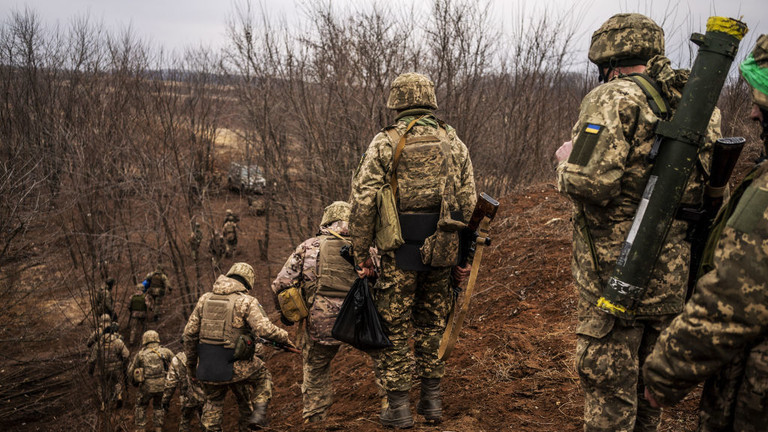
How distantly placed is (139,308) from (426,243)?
10426 millimetres

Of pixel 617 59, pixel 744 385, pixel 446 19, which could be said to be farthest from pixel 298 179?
pixel 744 385

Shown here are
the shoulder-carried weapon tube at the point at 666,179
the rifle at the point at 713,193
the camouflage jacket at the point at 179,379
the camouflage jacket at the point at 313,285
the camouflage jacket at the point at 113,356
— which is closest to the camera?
the shoulder-carried weapon tube at the point at 666,179

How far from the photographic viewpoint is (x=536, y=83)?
1193 centimetres

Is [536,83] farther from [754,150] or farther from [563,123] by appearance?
[754,150]

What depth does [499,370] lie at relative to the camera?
4.57m

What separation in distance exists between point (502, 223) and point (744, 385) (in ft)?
23.5

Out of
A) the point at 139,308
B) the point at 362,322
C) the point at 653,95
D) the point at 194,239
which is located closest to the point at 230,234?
the point at 194,239

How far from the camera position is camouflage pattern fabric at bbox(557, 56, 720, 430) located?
232 cm

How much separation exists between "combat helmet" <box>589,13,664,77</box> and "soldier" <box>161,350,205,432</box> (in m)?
5.55

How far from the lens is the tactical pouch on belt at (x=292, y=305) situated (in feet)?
15.5

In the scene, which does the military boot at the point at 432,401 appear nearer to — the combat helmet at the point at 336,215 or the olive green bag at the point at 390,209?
the olive green bag at the point at 390,209

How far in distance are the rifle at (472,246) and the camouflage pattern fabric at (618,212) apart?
3.82 feet

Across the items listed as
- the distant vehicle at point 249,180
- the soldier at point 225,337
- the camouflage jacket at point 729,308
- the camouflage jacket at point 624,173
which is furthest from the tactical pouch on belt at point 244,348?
the distant vehicle at point 249,180

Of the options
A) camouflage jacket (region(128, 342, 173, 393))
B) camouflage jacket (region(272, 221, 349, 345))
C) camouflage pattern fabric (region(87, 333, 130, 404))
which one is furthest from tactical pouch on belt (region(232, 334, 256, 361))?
camouflage pattern fabric (region(87, 333, 130, 404))
